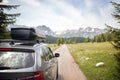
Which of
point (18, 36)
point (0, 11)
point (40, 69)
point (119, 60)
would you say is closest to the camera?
point (40, 69)

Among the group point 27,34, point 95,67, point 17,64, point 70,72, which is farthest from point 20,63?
point 95,67

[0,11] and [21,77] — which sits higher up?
[0,11]

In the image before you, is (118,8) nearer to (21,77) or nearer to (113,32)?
(113,32)

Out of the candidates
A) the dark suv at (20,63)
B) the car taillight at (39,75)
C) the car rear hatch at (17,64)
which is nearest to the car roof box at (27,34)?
the dark suv at (20,63)

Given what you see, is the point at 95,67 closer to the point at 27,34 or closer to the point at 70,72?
the point at 70,72

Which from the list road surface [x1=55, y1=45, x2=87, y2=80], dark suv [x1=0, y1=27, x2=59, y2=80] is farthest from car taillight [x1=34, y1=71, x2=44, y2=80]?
road surface [x1=55, y1=45, x2=87, y2=80]

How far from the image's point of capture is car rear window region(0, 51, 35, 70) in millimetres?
5772

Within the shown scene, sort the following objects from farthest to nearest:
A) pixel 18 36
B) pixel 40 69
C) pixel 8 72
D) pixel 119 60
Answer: pixel 18 36, pixel 119 60, pixel 40 69, pixel 8 72

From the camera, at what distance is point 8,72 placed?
219 inches

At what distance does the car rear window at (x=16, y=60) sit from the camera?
5.77 metres

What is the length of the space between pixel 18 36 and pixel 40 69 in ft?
17.5

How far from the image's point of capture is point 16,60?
589 cm

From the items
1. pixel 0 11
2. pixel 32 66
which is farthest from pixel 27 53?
pixel 0 11

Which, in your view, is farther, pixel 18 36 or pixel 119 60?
pixel 18 36
